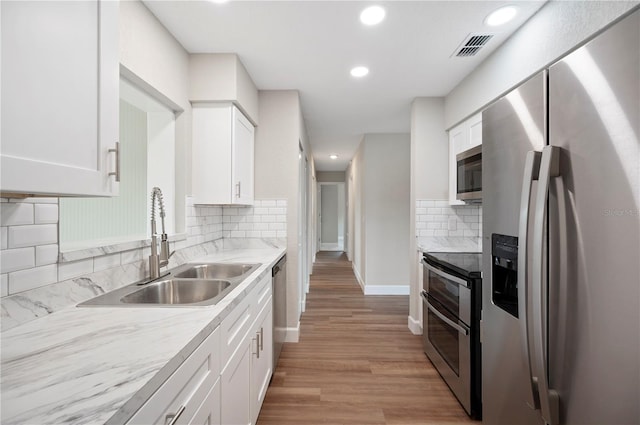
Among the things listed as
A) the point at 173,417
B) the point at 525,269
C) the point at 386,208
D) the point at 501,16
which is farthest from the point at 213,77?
the point at 386,208

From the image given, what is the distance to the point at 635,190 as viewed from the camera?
71 centimetres

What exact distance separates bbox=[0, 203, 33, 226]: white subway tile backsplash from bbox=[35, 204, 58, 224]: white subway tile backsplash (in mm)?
23

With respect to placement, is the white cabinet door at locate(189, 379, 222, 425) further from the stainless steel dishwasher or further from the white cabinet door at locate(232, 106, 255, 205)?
the white cabinet door at locate(232, 106, 255, 205)

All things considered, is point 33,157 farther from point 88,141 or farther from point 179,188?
point 179,188

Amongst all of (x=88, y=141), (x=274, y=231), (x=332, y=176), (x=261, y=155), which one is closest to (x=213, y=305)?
(x=88, y=141)

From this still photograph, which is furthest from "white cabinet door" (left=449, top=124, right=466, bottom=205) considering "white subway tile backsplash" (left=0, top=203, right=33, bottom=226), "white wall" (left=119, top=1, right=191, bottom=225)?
"white subway tile backsplash" (left=0, top=203, right=33, bottom=226)

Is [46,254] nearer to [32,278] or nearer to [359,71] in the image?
[32,278]

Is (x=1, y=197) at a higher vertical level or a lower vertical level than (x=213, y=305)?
higher

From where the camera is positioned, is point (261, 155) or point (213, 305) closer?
point (213, 305)

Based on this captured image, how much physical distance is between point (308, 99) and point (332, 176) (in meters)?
5.89

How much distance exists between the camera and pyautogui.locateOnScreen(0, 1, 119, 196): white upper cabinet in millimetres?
646

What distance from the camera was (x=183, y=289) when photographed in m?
1.69

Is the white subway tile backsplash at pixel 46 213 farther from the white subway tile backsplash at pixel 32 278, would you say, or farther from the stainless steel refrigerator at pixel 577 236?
the stainless steel refrigerator at pixel 577 236

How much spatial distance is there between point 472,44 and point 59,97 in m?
2.46
